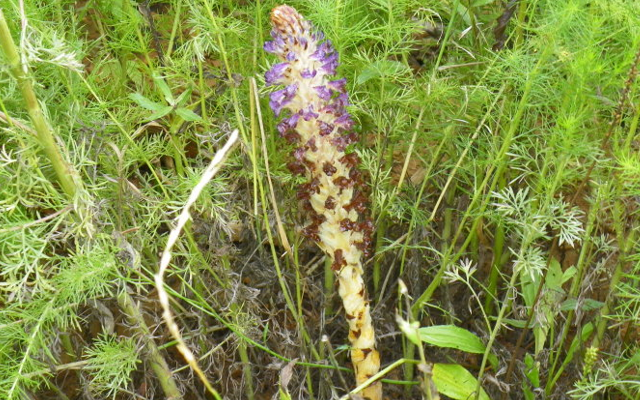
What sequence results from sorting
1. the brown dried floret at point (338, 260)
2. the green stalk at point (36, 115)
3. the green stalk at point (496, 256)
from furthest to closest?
the green stalk at point (496, 256) < the brown dried floret at point (338, 260) < the green stalk at point (36, 115)

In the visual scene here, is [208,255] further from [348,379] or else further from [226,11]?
[226,11]

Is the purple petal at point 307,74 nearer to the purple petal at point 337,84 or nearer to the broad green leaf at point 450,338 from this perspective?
the purple petal at point 337,84

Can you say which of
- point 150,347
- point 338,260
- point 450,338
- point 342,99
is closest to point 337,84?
point 342,99

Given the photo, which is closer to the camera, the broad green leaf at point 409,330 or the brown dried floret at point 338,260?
the broad green leaf at point 409,330

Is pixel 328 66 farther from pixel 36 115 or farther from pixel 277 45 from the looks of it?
pixel 36 115

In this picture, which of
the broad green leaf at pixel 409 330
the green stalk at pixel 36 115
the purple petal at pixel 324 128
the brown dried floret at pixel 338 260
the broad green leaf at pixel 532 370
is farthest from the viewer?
the broad green leaf at pixel 532 370

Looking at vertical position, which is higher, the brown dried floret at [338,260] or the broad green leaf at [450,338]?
the brown dried floret at [338,260]

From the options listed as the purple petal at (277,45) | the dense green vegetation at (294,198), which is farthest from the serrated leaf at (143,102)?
the purple petal at (277,45)

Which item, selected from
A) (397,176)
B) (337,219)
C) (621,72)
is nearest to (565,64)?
(621,72)
